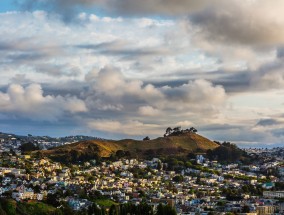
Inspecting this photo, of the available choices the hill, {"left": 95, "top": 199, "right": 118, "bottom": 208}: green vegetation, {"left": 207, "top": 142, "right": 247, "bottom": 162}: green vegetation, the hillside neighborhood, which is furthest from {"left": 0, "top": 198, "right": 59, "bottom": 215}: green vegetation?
{"left": 207, "top": 142, "right": 247, "bottom": 162}: green vegetation

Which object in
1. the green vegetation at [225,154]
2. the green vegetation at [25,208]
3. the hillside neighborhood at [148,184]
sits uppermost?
the green vegetation at [225,154]

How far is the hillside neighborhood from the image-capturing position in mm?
90750

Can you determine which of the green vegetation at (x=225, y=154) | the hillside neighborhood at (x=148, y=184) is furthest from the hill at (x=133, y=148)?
the green vegetation at (x=225, y=154)

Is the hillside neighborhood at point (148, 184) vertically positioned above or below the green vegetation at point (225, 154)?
below

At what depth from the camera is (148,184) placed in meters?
122

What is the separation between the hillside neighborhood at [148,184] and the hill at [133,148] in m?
5.07

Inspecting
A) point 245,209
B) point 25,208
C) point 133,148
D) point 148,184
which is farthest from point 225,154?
point 25,208

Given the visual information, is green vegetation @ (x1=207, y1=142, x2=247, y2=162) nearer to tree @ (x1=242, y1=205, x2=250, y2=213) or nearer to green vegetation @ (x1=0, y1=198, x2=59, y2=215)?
tree @ (x1=242, y1=205, x2=250, y2=213)

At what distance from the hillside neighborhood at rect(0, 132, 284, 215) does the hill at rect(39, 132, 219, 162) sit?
200 inches

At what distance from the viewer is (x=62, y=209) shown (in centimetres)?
7506

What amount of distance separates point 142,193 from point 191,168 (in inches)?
1798

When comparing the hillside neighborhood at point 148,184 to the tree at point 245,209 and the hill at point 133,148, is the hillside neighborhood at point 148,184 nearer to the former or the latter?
the tree at point 245,209

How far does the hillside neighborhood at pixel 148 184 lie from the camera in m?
90.8

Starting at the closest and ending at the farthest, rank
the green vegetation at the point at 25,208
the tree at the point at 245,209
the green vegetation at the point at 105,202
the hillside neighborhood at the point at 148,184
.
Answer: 1. the green vegetation at the point at 25,208
2. the green vegetation at the point at 105,202
3. the tree at the point at 245,209
4. the hillside neighborhood at the point at 148,184
